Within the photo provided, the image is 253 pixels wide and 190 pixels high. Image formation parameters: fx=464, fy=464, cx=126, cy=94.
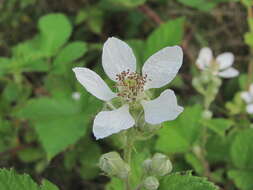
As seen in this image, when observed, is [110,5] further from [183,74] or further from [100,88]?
[100,88]

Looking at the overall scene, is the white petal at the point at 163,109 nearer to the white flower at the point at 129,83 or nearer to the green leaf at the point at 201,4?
the white flower at the point at 129,83

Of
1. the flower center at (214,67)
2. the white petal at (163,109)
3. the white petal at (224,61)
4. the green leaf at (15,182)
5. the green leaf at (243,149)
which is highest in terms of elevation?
the white petal at (163,109)

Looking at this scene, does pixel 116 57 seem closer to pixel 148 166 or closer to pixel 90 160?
pixel 148 166

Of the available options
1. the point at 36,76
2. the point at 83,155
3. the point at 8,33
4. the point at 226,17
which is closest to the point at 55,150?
the point at 83,155

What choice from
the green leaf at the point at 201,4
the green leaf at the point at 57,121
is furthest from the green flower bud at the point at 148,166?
the green leaf at the point at 201,4

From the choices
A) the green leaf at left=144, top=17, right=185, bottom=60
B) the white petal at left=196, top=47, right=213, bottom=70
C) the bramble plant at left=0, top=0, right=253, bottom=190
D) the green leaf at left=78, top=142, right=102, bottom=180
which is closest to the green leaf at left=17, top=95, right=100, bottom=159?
the bramble plant at left=0, top=0, right=253, bottom=190

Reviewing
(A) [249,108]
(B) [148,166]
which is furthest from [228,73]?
(B) [148,166]

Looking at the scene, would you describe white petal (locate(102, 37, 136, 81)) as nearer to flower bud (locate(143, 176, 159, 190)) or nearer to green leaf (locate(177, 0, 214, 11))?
flower bud (locate(143, 176, 159, 190))
